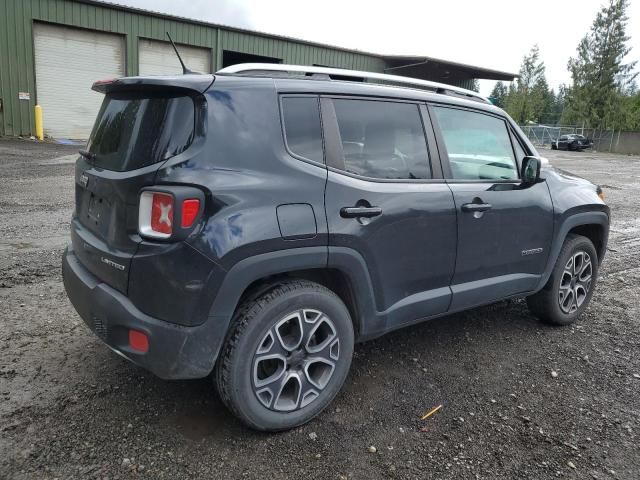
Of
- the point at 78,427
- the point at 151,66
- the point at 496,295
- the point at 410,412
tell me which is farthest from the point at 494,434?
the point at 151,66

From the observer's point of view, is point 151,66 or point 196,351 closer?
point 196,351

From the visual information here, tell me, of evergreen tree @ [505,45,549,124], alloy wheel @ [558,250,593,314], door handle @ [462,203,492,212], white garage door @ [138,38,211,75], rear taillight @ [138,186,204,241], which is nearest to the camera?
rear taillight @ [138,186,204,241]

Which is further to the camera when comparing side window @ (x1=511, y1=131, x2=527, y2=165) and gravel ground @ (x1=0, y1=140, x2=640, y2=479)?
side window @ (x1=511, y1=131, x2=527, y2=165)

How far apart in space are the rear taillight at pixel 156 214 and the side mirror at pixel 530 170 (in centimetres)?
269

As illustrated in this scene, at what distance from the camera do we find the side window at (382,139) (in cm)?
300

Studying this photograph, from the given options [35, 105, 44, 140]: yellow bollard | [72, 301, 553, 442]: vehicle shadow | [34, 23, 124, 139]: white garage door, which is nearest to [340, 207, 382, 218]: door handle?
[72, 301, 553, 442]: vehicle shadow

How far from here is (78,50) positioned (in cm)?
1964

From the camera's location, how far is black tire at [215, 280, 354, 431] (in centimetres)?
257

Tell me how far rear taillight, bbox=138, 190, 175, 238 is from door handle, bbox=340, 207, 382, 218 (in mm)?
914

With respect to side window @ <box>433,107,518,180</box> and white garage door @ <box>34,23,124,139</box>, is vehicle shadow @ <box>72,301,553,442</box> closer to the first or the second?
side window @ <box>433,107,518,180</box>

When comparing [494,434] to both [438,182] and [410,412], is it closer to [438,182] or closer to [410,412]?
[410,412]

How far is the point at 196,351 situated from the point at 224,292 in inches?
12.2

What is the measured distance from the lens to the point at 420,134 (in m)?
3.35

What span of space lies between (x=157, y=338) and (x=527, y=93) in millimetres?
59469
